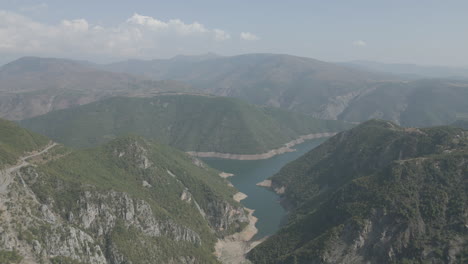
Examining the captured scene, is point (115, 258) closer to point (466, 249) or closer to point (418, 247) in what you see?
point (418, 247)

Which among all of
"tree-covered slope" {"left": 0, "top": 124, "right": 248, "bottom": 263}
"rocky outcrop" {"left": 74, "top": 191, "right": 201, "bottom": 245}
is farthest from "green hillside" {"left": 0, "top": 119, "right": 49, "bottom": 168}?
"rocky outcrop" {"left": 74, "top": 191, "right": 201, "bottom": 245}

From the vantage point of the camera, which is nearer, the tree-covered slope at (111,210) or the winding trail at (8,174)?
the tree-covered slope at (111,210)

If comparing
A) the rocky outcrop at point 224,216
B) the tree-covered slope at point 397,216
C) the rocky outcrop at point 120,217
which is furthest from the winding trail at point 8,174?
the tree-covered slope at point 397,216

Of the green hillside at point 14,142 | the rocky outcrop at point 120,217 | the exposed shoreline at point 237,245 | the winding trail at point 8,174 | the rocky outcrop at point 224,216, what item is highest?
the green hillside at point 14,142

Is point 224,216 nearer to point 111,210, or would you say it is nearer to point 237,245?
point 237,245

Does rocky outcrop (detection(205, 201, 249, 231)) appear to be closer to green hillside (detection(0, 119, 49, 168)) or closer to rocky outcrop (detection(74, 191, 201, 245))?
rocky outcrop (detection(74, 191, 201, 245))

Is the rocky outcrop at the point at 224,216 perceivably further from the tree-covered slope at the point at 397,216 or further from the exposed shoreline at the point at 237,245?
the tree-covered slope at the point at 397,216

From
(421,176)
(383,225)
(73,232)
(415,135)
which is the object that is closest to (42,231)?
(73,232)
